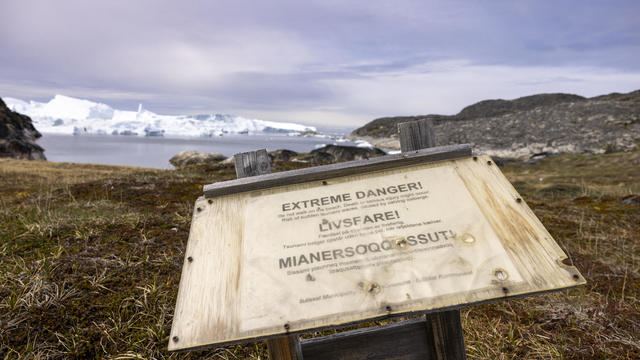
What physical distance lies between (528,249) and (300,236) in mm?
1206

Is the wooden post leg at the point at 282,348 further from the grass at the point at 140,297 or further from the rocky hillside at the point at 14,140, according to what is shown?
the rocky hillside at the point at 14,140

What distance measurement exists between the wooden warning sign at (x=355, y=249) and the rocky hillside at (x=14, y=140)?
40102 millimetres

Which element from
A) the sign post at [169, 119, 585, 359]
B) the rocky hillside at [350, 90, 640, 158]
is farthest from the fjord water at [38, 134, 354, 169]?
the rocky hillside at [350, 90, 640, 158]

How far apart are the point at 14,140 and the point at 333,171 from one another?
4344 cm

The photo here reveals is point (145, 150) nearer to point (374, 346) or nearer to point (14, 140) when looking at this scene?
point (14, 140)

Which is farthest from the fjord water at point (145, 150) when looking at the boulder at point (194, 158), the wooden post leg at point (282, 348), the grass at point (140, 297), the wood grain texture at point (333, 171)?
the wooden post leg at point (282, 348)

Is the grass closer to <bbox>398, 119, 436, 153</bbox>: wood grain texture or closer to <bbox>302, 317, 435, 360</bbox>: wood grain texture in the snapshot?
<bbox>302, 317, 435, 360</bbox>: wood grain texture

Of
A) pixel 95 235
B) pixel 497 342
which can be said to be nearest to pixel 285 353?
pixel 497 342

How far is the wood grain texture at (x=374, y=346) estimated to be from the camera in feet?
7.74

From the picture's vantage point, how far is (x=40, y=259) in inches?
159

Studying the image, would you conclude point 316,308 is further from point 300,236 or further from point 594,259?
point 594,259

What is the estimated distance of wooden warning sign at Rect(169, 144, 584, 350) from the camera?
1.59 meters

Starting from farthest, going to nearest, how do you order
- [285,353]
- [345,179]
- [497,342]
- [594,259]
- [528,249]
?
[594,259] < [497,342] < [345,179] < [285,353] < [528,249]

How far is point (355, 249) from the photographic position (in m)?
1.80
